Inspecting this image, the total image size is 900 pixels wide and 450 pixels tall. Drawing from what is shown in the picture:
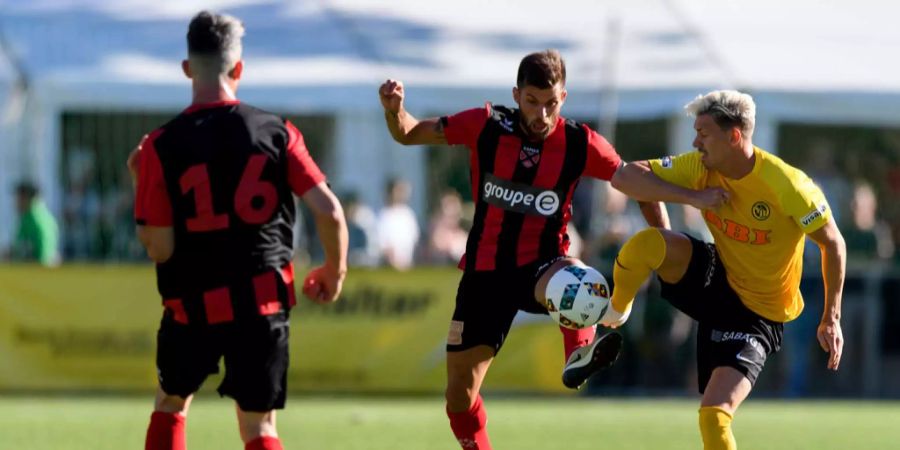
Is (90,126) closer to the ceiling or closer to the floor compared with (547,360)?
closer to the ceiling

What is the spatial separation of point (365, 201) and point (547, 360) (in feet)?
12.0

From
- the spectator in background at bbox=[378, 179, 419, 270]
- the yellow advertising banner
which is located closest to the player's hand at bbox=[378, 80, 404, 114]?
the yellow advertising banner

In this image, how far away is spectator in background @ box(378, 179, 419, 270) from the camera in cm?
1598

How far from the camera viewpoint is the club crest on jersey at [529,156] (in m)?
7.68

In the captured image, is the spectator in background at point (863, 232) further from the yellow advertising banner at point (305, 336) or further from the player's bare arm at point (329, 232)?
the player's bare arm at point (329, 232)

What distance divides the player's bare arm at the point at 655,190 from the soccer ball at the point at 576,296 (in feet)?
1.37

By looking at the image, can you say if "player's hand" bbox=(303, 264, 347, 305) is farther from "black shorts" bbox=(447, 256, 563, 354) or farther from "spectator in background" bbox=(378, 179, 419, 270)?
"spectator in background" bbox=(378, 179, 419, 270)

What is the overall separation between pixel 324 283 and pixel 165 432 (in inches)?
35.5

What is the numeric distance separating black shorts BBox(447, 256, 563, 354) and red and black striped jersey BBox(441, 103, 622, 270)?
51mm

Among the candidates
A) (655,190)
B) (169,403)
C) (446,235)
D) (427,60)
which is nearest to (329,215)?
(169,403)

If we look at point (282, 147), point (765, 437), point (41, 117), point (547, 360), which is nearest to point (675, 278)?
point (282, 147)

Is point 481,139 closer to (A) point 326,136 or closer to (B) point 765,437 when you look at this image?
(B) point 765,437

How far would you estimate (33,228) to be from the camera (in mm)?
15484

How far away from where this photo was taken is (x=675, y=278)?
7.66 m
